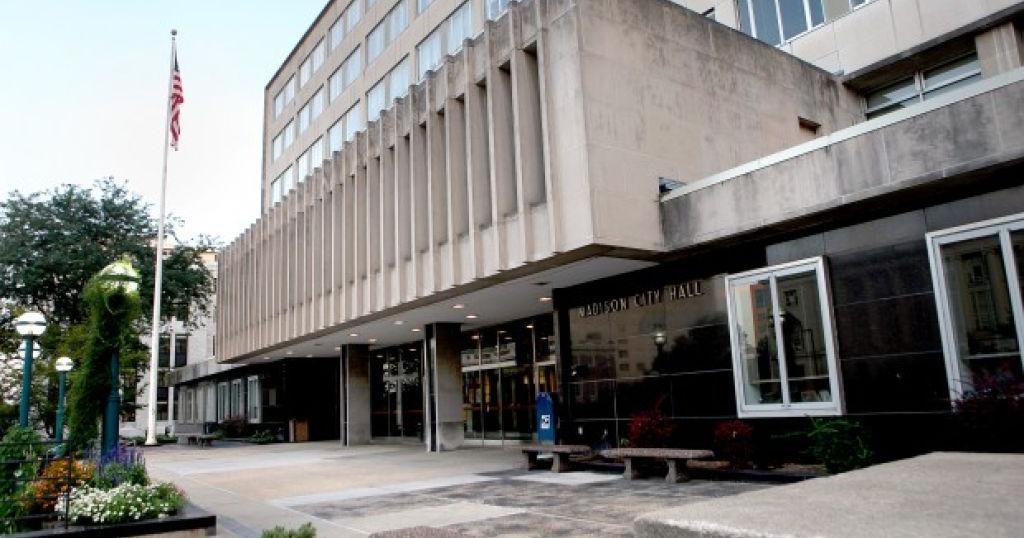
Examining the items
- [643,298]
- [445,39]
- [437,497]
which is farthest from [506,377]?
[445,39]

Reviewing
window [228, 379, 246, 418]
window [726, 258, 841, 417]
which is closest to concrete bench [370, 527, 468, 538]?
window [726, 258, 841, 417]

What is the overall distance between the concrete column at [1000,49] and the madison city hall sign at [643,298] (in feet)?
31.7

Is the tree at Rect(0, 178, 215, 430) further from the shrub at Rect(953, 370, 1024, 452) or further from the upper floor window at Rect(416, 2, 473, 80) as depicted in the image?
the shrub at Rect(953, 370, 1024, 452)

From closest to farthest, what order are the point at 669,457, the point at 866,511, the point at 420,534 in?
the point at 866,511, the point at 420,534, the point at 669,457

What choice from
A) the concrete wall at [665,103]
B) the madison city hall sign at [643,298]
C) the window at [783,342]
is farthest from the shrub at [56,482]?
the window at [783,342]

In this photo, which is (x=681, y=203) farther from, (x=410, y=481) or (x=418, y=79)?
(x=418, y=79)

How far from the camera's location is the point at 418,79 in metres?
32.9

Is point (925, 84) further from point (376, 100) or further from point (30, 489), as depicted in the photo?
point (376, 100)

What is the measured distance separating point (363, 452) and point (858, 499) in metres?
24.4

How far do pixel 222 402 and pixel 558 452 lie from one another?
39.1 meters

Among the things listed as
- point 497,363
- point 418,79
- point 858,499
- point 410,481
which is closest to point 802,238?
point 410,481

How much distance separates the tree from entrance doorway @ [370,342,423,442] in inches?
431

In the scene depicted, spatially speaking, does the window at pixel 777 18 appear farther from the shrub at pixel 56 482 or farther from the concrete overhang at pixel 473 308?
the shrub at pixel 56 482

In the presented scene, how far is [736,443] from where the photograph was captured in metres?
13.2
